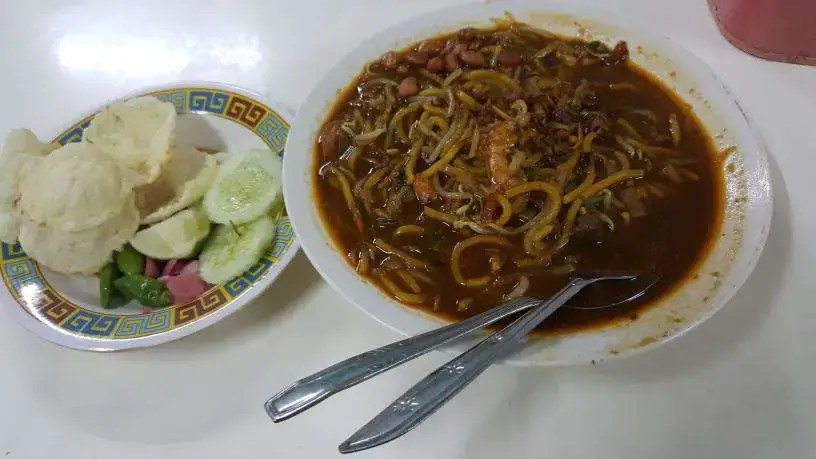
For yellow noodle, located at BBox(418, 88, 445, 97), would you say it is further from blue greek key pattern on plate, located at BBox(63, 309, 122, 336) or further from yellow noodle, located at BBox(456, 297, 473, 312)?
blue greek key pattern on plate, located at BBox(63, 309, 122, 336)

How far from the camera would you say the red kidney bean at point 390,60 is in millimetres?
2668

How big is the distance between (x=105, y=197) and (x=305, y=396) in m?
1.26

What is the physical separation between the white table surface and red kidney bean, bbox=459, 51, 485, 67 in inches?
45.2

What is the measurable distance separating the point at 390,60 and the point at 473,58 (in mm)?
372

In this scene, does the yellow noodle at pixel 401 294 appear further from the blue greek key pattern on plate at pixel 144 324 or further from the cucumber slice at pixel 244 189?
the blue greek key pattern on plate at pixel 144 324

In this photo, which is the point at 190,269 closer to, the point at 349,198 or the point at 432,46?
the point at 349,198

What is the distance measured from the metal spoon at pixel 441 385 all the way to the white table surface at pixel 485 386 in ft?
1.31

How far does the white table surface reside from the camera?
6.43 ft

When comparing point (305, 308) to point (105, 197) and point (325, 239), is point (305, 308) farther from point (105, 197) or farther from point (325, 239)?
point (105, 197)

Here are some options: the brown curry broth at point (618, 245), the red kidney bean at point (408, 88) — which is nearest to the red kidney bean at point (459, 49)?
the red kidney bean at point (408, 88)

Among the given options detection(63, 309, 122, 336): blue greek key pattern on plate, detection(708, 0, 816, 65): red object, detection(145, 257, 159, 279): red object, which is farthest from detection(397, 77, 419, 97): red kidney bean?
detection(708, 0, 816, 65): red object

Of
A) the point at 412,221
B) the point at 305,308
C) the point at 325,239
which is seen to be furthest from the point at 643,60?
the point at 305,308

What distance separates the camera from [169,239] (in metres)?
2.38

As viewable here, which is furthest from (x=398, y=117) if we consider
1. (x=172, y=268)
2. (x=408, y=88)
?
(x=172, y=268)
